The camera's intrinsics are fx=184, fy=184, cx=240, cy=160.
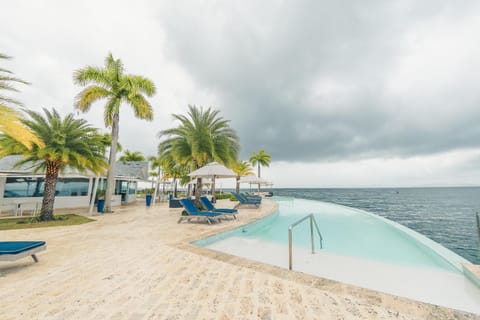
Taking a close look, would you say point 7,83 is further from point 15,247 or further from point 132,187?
point 132,187

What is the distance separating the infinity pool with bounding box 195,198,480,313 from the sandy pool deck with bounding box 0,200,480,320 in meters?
1.66

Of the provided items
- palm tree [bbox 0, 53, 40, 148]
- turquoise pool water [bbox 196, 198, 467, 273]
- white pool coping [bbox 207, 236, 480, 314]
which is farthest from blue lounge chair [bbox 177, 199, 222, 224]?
palm tree [bbox 0, 53, 40, 148]

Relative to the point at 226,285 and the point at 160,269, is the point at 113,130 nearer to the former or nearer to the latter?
the point at 160,269

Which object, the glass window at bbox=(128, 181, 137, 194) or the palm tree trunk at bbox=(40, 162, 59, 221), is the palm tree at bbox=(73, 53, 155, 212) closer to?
the palm tree trunk at bbox=(40, 162, 59, 221)

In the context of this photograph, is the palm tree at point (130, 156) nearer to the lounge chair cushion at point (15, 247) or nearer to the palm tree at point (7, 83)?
the palm tree at point (7, 83)

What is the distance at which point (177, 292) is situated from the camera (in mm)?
2953

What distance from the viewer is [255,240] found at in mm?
7391

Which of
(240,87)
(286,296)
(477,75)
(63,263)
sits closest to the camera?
(286,296)

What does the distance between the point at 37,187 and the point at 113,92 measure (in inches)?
377

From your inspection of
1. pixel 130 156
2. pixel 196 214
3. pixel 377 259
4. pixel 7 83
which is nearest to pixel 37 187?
pixel 7 83

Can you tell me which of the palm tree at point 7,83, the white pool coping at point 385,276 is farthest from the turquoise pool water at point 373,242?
the palm tree at point 7,83

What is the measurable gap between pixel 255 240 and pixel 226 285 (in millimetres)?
4468

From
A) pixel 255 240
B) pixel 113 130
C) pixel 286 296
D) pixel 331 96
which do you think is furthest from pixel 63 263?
pixel 331 96

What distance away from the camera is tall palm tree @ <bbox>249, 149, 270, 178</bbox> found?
47750 millimetres
